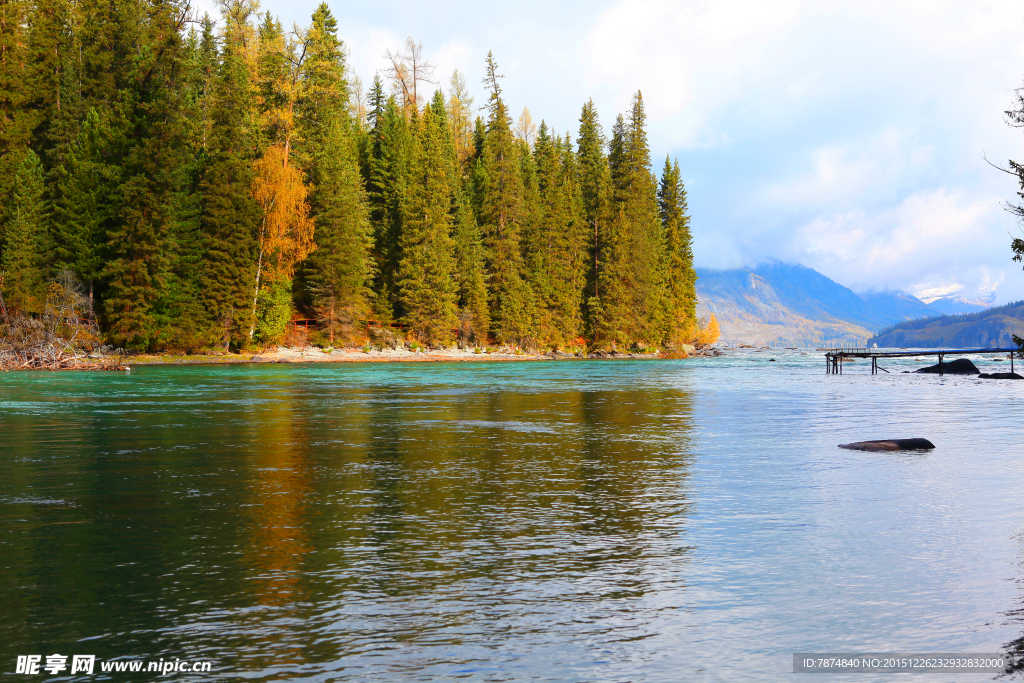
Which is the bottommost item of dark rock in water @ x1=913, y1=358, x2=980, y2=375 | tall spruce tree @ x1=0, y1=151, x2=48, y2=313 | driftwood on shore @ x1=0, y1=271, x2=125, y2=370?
dark rock in water @ x1=913, y1=358, x2=980, y2=375

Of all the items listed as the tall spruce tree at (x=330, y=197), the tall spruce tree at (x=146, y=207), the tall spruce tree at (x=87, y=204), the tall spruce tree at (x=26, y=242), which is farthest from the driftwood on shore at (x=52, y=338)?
the tall spruce tree at (x=330, y=197)

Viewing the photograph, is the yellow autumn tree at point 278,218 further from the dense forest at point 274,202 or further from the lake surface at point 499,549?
the lake surface at point 499,549

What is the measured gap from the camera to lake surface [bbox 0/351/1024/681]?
316 inches

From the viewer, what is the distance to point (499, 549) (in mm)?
11531

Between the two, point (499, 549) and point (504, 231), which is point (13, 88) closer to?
point (504, 231)

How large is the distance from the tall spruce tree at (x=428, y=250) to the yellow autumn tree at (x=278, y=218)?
15.1 meters

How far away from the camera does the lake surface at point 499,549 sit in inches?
316

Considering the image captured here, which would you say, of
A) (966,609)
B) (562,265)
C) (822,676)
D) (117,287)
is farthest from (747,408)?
(562,265)

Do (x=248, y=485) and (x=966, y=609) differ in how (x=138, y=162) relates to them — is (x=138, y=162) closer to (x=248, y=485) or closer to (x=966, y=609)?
(x=248, y=485)

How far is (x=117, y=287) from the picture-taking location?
2461 inches

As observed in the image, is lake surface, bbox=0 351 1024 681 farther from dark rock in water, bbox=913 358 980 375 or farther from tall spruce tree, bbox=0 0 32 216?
dark rock in water, bbox=913 358 980 375

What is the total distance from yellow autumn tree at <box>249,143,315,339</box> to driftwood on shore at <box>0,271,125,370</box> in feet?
48.1

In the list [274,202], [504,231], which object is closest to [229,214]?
[274,202]

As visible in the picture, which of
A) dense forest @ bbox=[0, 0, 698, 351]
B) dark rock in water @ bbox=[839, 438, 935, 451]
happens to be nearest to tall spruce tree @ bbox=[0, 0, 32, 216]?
dense forest @ bbox=[0, 0, 698, 351]
